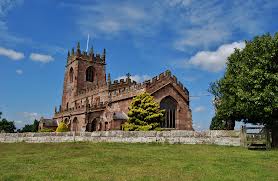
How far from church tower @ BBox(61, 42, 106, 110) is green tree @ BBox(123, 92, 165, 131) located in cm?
3303

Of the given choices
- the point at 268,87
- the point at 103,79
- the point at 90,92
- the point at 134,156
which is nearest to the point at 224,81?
the point at 268,87

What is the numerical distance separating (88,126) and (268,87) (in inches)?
1379

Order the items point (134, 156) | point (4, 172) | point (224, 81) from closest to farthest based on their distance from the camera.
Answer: point (4, 172) < point (134, 156) < point (224, 81)

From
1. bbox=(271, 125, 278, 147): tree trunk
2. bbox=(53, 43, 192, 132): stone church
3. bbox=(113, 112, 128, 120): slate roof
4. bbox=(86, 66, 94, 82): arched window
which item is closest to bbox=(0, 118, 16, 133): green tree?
bbox=(53, 43, 192, 132): stone church

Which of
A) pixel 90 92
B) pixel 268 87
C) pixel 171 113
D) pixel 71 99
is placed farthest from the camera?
pixel 71 99

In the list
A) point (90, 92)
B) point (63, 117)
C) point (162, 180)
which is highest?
point (90, 92)

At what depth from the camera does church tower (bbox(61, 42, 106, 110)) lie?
7488 centimetres

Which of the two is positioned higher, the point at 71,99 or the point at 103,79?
the point at 103,79

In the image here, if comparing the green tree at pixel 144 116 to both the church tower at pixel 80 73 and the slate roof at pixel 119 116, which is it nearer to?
the slate roof at pixel 119 116

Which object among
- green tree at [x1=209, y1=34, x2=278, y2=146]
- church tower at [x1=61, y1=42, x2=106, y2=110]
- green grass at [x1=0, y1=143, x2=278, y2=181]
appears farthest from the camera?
church tower at [x1=61, y1=42, x2=106, y2=110]

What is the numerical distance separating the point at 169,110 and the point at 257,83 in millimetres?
24305

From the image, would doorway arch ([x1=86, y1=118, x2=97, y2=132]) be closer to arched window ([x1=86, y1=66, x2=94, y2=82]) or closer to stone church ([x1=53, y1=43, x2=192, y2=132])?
stone church ([x1=53, y1=43, x2=192, y2=132])

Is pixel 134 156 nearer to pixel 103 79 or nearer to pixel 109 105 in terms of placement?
pixel 109 105

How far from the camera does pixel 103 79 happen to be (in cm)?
7825
